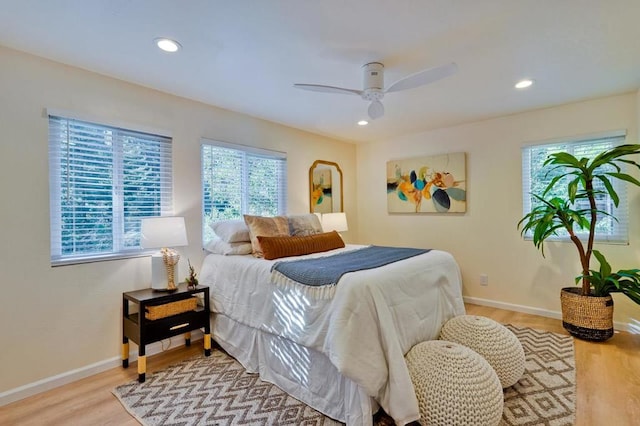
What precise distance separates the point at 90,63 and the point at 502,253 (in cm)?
442

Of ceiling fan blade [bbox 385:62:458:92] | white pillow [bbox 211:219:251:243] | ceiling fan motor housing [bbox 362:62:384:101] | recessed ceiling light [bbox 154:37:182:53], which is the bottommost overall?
white pillow [bbox 211:219:251:243]

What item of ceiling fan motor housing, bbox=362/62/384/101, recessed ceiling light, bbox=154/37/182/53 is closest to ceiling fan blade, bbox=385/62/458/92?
ceiling fan motor housing, bbox=362/62/384/101

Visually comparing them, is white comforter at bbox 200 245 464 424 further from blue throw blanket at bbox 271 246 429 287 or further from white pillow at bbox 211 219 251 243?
white pillow at bbox 211 219 251 243

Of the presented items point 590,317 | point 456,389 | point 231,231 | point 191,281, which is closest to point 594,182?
point 590,317

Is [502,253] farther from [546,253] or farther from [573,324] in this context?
[573,324]

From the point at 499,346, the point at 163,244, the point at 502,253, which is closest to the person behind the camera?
the point at 499,346

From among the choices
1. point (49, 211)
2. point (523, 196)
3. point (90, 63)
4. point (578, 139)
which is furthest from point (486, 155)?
point (49, 211)

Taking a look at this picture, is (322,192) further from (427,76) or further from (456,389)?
(456,389)

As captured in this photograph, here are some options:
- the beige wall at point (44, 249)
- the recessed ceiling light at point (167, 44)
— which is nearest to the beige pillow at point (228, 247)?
the beige wall at point (44, 249)

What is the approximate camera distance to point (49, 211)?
228 cm

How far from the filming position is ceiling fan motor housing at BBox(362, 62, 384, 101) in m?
2.35

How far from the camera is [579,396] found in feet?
6.74

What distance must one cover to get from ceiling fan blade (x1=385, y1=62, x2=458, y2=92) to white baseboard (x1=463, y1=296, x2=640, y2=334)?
2.97m

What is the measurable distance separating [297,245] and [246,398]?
1.26 metres
